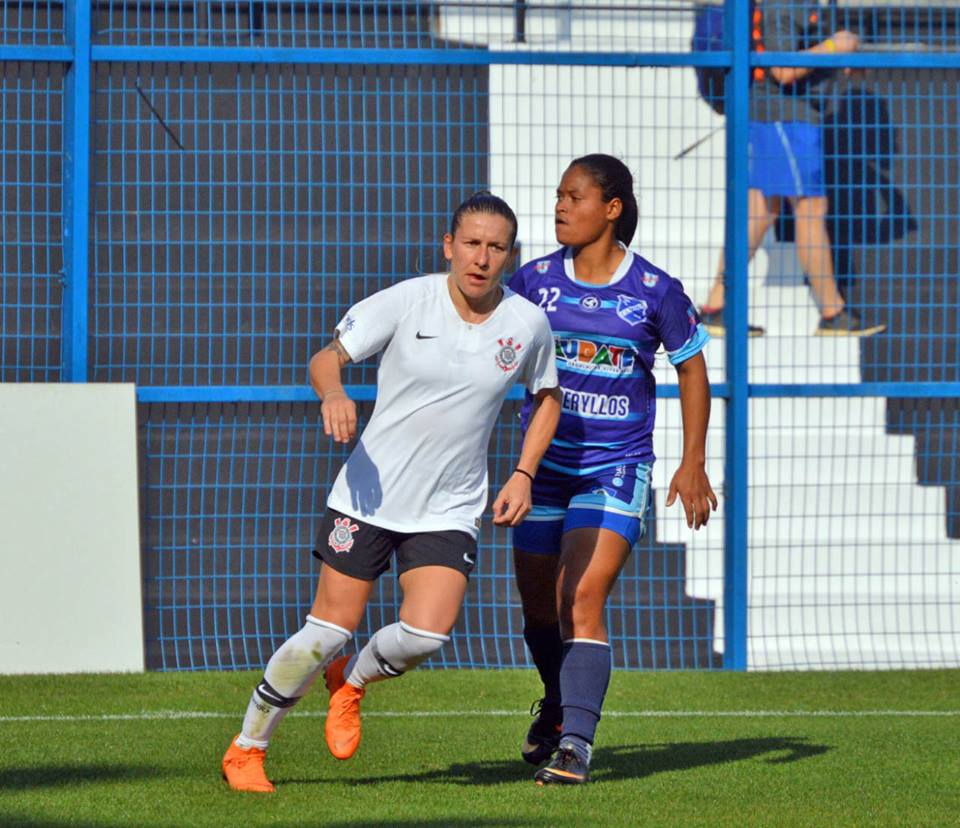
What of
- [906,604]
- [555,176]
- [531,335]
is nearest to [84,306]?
[555,176]

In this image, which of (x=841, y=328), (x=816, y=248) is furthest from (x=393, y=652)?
(x=841, y=328)

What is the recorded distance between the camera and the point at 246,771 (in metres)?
5.39

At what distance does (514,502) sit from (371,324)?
667 millimetres

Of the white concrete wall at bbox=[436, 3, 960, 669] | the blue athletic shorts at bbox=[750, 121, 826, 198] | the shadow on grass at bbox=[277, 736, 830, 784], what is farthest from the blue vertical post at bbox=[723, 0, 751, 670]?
the shadow on grass at bbox=[277, 736, 830, 784]

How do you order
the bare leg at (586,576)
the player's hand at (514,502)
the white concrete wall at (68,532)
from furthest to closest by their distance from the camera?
the white concrete wall at (68,532), the bare leg at (586,576), the player's hand at (514,502)

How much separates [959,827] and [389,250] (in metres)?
5.39

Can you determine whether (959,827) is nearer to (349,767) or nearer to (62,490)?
(349,767)

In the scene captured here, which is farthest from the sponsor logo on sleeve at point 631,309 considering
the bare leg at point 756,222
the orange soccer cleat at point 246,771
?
the bare leg at point 756,222

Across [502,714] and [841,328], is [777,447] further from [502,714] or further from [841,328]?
[502,714]

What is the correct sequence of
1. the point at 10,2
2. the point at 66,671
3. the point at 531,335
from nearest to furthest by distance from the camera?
the point at 531,335
the point at 66,671
the point at 10,2

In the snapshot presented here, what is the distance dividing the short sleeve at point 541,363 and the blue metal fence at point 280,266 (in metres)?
3.45

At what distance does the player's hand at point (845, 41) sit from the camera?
981 centimetres

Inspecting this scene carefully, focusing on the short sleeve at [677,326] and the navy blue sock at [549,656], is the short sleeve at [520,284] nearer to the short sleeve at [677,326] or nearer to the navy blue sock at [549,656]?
the short sleeve at [677,326]

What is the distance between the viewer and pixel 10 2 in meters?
9.26
